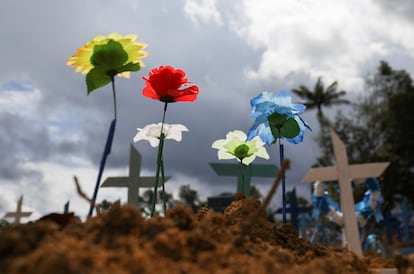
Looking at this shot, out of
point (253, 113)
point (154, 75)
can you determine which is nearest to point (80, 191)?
point (154, 75)

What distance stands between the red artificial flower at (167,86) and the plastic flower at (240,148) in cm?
44

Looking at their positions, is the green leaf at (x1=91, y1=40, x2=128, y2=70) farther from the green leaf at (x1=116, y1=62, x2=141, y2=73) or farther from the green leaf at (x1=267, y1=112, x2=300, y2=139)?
the green leaf at (x1=267, y1=112, x2=300, y2=139)

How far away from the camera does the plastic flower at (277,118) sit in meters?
2.28

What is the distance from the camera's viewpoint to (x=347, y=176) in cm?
616

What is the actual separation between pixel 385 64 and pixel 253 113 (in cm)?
2229

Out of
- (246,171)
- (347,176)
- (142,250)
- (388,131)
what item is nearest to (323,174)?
(347,176)

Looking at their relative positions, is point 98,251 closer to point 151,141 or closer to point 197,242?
point 197,242

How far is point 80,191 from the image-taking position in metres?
1.44

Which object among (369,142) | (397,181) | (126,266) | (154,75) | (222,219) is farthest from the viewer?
(369,142)

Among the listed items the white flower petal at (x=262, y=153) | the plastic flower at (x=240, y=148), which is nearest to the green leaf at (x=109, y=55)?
the plastic flower at (x=240, y=148)

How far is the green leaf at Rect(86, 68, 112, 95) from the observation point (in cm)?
190

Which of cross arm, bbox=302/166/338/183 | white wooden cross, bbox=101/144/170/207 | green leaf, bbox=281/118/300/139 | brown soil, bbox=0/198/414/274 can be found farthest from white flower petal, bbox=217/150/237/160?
cross arm, bbox=302/166/338/183

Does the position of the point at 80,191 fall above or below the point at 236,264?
above

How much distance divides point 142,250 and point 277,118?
1406 millimetres
